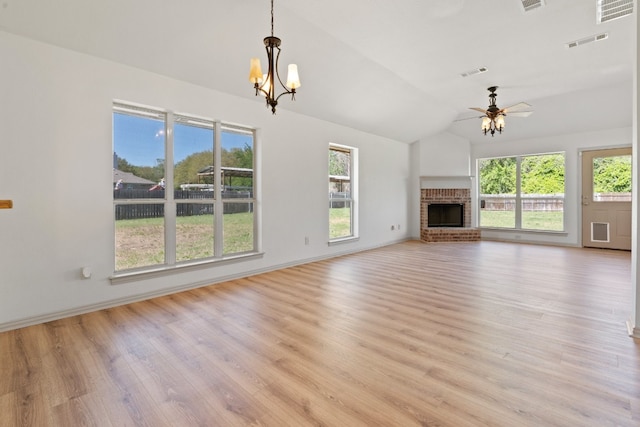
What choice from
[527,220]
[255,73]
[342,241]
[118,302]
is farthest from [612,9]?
[118,302]

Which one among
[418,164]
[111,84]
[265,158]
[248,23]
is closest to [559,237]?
[418,164]

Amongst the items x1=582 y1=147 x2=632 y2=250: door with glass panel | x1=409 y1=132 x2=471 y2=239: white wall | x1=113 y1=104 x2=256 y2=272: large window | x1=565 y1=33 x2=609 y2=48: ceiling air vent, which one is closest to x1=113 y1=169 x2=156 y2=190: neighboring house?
x1=113 y1=104 x2=256 y2=272: large window

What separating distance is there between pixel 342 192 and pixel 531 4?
4239mm

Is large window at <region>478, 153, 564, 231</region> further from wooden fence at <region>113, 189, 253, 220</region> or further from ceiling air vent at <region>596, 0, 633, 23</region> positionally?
wooden fence at <region>113, 189, 253, 220</region>

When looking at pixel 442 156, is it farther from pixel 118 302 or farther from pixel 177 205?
pixel 118 302

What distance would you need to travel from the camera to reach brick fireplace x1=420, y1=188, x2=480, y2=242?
320 inches

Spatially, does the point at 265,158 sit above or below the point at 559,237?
above

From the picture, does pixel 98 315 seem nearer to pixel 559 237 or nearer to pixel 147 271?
pixel 147 271

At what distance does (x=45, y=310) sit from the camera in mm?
2955

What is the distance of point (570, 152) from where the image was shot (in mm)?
7223

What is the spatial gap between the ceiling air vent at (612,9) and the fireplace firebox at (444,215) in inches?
215

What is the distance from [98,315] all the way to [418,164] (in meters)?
7.80

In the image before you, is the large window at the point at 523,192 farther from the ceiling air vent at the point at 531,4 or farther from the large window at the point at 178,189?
the large window at the point at 178,189

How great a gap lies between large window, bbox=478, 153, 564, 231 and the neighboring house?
8322 millimetres
